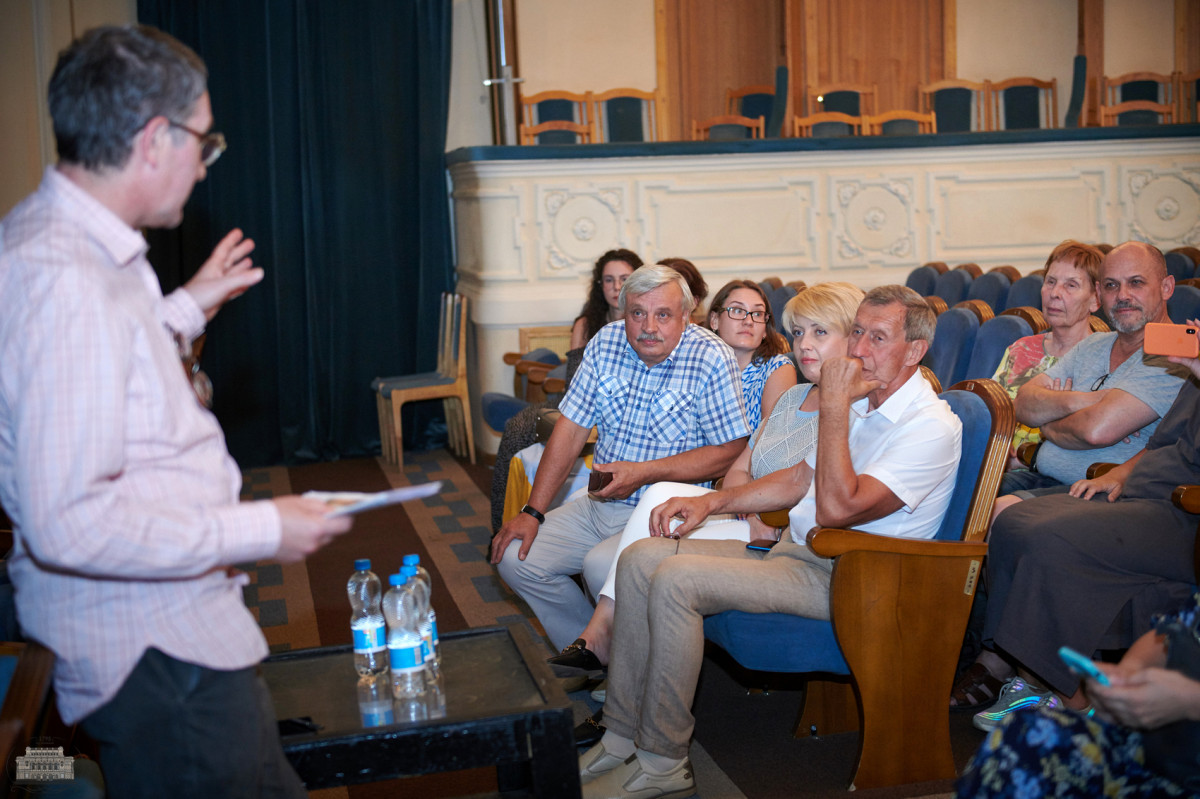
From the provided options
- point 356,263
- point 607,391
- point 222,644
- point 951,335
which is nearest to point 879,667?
point 607,391

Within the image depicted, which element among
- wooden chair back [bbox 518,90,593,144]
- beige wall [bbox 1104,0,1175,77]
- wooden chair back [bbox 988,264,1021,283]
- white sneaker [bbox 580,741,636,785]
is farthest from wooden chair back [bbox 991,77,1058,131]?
white sneaker [bbox 580,741,636,785]

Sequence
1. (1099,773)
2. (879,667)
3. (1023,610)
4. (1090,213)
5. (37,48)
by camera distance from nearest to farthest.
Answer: (1099,773) → (879,667) → (1023,610) → (37,48) → (1090,213)

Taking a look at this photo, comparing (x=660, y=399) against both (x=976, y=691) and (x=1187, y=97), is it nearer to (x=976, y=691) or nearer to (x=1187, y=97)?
(x=976, y=691)

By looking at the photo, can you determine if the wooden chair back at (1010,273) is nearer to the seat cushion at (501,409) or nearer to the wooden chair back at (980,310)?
the wooden chair back at (980,310)

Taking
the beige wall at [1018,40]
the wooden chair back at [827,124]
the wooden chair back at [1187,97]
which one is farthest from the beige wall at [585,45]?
the wooden chair back at [1187,97]

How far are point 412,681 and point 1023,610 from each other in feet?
4.57

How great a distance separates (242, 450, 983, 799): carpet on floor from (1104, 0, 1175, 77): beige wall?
20.5 feet

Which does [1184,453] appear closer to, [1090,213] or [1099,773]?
[1099,773]

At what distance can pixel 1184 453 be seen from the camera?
7.82 feet

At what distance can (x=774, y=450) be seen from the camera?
2.61 m

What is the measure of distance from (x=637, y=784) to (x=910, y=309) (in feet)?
3.90

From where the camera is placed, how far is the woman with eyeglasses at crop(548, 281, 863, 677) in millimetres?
2529

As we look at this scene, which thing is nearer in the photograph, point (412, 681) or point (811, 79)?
point (412, 681)

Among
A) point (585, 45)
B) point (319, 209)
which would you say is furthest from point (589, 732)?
point (585, 45)
